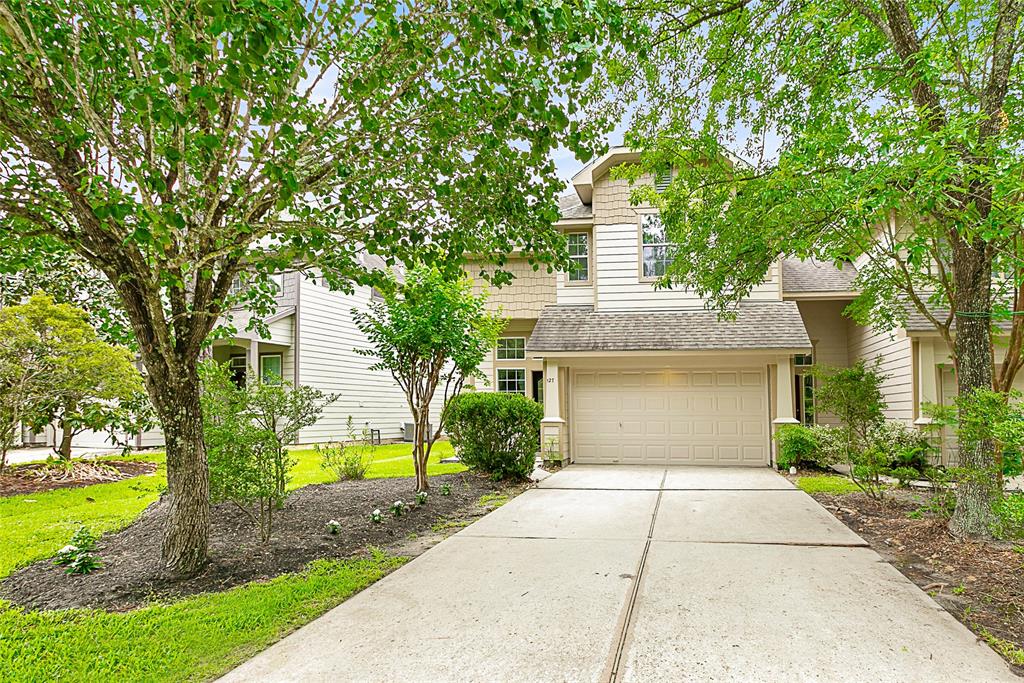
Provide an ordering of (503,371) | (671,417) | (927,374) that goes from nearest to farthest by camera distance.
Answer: (927,374)
(671,417)
(503,371)

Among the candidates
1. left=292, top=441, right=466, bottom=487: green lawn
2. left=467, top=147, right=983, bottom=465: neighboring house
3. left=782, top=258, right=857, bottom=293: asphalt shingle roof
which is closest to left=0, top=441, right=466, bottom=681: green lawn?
left=292, top=441, right=466, bottom=487: green lawn

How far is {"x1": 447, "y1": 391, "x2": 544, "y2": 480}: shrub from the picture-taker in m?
9.97

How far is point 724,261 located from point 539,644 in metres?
5.51

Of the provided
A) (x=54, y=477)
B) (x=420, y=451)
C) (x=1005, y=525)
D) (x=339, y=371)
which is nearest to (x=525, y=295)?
(x=339, y=371)

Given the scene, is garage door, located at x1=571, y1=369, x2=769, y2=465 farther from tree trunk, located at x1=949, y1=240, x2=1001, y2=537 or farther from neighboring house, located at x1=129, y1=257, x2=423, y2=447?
tree trunk, located at x1=949, y1=240, x2=1001, y2=537

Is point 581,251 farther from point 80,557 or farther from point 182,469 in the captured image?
point 80,557

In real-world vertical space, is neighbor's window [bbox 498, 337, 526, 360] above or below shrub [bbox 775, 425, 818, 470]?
above

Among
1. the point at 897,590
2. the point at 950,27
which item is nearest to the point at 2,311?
the point at 897,590

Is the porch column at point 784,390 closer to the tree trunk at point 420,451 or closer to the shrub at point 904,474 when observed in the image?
the shrub at point 904,474

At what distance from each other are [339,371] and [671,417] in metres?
10.4

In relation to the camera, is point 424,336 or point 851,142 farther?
point 424,336

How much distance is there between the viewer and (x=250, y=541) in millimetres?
5832

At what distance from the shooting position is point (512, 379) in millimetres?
15758

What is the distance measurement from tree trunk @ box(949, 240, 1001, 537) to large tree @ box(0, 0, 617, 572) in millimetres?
4323
